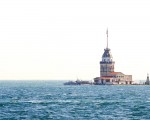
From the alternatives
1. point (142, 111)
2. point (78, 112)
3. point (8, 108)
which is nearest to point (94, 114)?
point (78, 112)

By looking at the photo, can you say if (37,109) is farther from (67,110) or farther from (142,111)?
(142,111)

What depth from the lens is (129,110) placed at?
10606 centimetres

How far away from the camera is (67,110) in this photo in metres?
105

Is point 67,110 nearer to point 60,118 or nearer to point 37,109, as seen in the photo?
point 37,109

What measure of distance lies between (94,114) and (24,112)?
1271 centimetres

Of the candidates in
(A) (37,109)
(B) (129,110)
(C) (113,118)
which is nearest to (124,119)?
(C) (113,118)

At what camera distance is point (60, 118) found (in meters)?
90.6

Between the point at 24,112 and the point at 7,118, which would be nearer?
the point at 7,118

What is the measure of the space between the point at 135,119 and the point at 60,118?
455 inches

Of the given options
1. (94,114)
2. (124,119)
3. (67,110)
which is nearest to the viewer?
(124,119)

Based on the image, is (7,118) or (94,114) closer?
(7,118)

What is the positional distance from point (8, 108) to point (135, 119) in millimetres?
30446

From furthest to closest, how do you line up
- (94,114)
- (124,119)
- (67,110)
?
(67,110), (94,114), (124,119)

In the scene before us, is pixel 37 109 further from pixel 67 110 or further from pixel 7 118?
pixel 7 118
